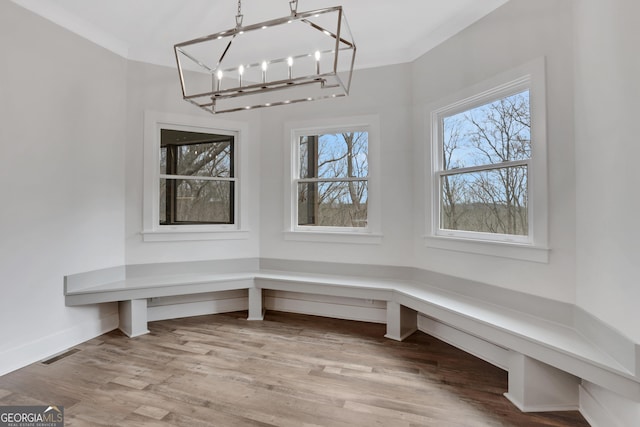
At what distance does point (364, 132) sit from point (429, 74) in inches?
32.0

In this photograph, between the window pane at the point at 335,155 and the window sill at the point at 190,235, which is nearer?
the window sill at the point at 190,235

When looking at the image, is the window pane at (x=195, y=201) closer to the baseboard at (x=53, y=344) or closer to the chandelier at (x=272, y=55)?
the chandelier at (x=272, y=55)

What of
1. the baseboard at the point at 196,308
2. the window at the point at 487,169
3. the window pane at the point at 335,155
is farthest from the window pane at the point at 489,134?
the baseboard at the point at 196,308

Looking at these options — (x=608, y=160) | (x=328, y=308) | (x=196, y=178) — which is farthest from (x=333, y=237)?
(x=608, y=160)

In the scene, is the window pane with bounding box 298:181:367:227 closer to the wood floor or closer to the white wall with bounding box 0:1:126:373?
the wood floor

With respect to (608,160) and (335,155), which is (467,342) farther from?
(335,155)

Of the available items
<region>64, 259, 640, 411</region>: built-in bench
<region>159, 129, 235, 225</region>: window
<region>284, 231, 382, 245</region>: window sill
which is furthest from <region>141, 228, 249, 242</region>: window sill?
<region>284, 231, 382, 245</region>: window sill

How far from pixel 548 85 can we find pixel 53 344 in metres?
4.18

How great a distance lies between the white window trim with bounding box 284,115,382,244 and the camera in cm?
325

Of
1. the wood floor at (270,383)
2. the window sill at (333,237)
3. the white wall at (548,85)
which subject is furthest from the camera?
the window sill at (333,237)

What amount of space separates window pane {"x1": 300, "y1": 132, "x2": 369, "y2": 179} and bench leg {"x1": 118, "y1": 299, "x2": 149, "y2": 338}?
2089 mm

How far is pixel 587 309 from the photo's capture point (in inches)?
71.9

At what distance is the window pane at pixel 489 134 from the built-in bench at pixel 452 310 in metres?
1.03

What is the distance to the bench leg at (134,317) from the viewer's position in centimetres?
291
